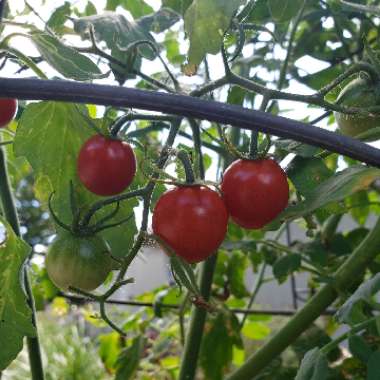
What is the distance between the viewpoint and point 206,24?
0.59 m

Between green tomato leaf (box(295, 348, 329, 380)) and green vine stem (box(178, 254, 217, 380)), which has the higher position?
green vine stem (box(178, 254, 217, 380))

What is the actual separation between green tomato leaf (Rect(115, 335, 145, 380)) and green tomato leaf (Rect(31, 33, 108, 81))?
Answer: 0.77 meters

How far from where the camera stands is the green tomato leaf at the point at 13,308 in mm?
660

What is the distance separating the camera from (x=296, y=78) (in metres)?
1.17

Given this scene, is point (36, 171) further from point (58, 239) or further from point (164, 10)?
point (164, 10)

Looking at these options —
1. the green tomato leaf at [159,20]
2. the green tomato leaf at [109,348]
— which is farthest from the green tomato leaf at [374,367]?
the green tomato leaf at [109,348]

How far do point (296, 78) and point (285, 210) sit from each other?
1.98 ft

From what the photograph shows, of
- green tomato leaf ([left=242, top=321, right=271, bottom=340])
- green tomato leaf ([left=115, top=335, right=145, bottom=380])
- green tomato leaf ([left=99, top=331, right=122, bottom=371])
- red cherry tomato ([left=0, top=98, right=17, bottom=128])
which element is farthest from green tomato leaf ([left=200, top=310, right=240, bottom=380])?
red cherry tomato ([left=0, top=98, right=17, bottom=128])

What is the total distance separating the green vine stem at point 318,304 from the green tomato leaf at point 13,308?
47cm

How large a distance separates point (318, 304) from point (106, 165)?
0.51 m

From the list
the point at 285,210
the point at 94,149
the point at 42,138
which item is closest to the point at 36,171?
the point at 42,138

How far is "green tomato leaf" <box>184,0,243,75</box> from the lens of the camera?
58 centimetres

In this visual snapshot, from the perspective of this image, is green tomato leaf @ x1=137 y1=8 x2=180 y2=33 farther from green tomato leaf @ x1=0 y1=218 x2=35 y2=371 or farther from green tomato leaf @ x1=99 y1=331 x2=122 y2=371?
green tomato leaf @ x1=99 y1=331 x2=122 y2=371

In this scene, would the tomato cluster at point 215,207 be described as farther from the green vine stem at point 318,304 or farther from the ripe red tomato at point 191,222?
the green vine stem at point 318,304
